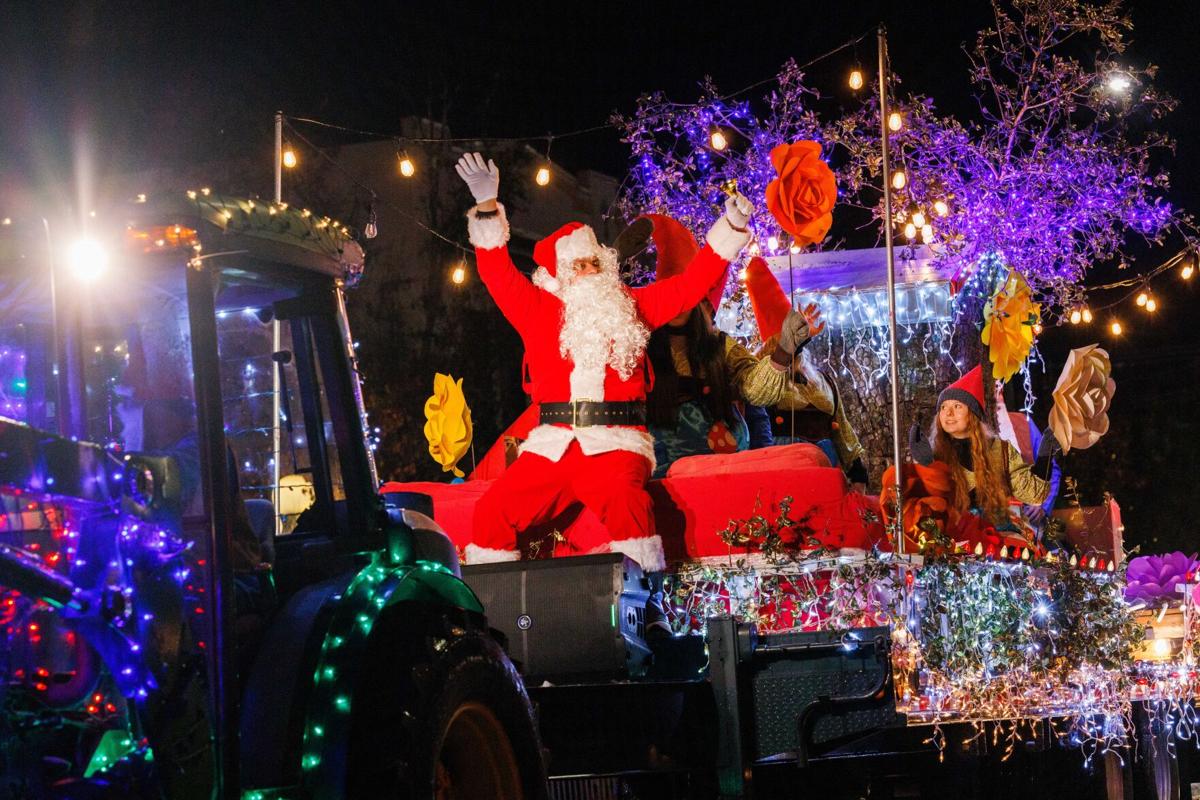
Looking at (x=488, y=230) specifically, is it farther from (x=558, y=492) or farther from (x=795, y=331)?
(x=795, y=331)

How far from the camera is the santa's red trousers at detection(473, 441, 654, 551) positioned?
21.1ft

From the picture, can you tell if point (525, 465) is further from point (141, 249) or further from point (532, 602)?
point (141, 249)

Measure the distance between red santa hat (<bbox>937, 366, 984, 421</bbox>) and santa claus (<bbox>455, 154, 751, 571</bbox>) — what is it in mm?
2433

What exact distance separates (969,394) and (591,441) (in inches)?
131

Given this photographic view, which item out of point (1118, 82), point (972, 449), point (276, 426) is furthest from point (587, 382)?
point (1118, 82)

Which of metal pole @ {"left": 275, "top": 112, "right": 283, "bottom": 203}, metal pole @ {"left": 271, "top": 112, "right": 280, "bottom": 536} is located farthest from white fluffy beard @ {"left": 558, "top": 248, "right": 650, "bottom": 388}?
metal pole @ {"left": 271, "top": 112, "right": 280, "bottom": 536}

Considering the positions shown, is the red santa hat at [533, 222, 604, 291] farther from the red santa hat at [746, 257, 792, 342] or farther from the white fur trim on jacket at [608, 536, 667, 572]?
the red santa hat at [746, 257, 792, 342]

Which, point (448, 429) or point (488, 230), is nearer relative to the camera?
point (488, 230)

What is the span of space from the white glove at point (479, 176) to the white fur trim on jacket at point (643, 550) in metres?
1.86

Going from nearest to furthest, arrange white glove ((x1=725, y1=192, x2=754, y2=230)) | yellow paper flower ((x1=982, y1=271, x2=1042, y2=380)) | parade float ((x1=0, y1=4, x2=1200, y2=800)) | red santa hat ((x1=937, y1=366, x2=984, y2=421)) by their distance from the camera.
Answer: parade float ((x1=0, y1=4, x2=1200, y2=800))
white glove ((x1=725, y1=192, x2=754, y2=230))
red santa hat ((x1=937, y1=366, x2=984, y2=421))
yellow paper flower ((x1=982, y1=271, x2=1042, y2=380))

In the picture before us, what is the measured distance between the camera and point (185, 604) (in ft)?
9.64

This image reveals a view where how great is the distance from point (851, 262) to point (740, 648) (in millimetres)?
6286

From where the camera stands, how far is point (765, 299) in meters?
9.52

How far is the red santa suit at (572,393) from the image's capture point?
6.46 m
